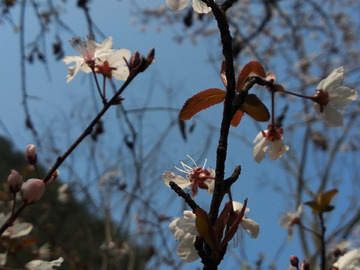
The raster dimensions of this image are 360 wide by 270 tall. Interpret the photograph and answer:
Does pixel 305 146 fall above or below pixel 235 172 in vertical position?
above

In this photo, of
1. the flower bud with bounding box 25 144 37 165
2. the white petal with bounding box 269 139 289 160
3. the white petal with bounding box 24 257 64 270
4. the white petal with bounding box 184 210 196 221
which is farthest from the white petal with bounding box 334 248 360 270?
the flower bud with bounding box 25 144 37 165

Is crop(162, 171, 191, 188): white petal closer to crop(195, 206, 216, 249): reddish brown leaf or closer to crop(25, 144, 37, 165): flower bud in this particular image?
crop(195, 206, 216, 249): reddish brown leaf

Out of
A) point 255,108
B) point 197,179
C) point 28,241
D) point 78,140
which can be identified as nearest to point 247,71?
point 255,108

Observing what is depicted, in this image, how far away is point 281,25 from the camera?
3.46m

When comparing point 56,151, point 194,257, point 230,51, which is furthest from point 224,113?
point 56,151

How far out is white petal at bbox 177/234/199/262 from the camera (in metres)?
0.36

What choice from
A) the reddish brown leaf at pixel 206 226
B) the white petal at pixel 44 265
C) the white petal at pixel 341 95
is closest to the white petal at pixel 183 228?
the reddish brown leaf at pixel 206 226

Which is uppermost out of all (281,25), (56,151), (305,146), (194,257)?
(281,25)

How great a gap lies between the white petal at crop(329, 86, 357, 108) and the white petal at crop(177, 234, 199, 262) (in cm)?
37

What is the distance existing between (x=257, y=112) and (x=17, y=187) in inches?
15.6

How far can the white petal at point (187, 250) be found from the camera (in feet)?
1.18

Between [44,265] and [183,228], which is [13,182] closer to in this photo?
[44,265]

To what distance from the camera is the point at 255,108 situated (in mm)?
392

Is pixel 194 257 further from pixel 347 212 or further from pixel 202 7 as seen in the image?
pixel 347 212
